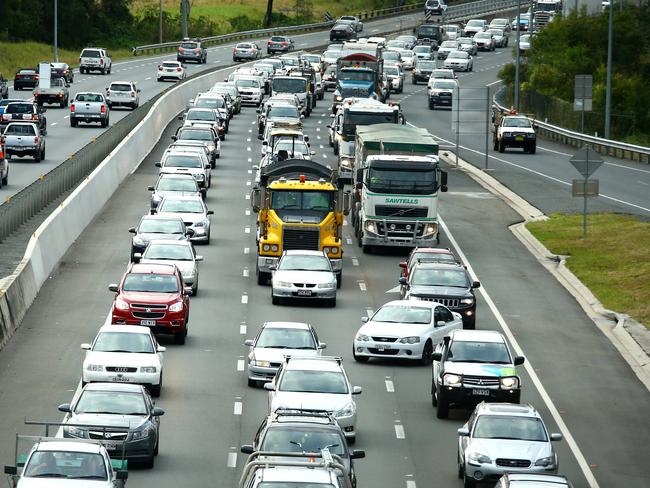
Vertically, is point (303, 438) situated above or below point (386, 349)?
above

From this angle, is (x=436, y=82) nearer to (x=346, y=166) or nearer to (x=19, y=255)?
(x=346, y=166)

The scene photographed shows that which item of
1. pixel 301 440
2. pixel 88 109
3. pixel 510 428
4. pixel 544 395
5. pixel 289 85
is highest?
pixel 289 85

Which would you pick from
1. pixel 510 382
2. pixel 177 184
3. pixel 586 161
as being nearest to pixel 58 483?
pixel 510 382

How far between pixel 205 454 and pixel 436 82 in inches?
3052

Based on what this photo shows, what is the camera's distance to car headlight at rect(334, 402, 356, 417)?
26.4 meters

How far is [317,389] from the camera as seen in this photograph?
27.0 meters

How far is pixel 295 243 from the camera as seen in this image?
4391 centimetres

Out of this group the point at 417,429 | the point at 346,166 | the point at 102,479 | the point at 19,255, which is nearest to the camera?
the point at 102,479

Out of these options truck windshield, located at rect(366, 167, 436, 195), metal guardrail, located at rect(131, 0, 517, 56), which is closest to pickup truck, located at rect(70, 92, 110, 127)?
truck windshield, located at rect(366, 167, 436, 195)

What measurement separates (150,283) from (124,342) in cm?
585

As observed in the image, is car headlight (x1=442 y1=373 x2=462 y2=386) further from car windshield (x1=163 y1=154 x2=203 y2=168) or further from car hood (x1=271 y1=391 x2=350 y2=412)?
car windshield (x1=163 y1=154 x2=203 y2=168)

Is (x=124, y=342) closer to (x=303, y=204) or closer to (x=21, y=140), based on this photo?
(x=303, y=204)

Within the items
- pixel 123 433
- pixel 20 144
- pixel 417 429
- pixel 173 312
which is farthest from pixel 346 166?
pixel 123 433

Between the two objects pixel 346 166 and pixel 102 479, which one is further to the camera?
pixel 346 166
